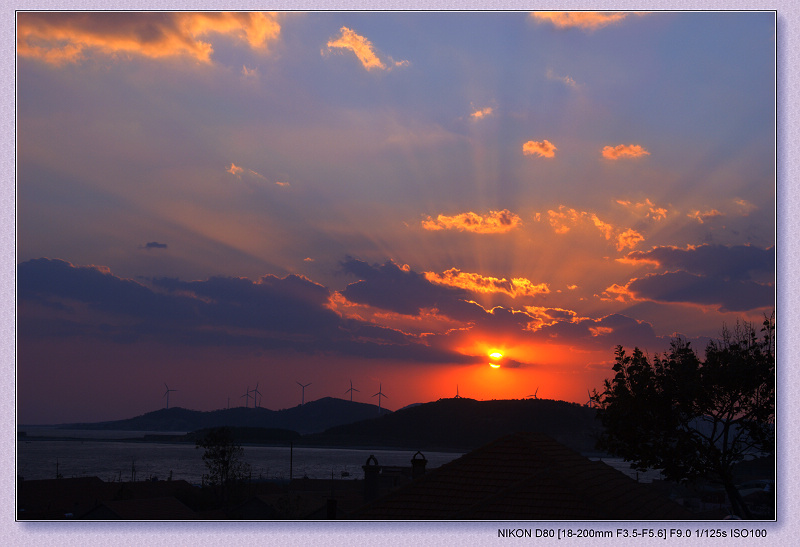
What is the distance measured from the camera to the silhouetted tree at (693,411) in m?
17.0

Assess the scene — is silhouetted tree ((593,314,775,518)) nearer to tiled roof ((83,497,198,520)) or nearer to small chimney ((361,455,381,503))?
small chimney ((361,455,381,503))

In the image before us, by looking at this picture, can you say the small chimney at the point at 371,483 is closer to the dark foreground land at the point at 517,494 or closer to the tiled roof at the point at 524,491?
the dark foreground land at the point at 517,494

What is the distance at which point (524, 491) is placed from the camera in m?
13.8

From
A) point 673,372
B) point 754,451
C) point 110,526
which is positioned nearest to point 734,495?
point 754,451

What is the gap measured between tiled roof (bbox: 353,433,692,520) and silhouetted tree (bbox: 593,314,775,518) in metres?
1.30

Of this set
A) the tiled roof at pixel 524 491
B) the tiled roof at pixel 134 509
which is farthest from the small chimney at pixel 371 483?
the tiled roof at pixel 134 509

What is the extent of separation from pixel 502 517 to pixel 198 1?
37.9ft

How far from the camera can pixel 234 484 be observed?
2837 inches

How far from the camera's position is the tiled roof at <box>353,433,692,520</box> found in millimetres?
13086

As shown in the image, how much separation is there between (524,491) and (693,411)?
6.89 m

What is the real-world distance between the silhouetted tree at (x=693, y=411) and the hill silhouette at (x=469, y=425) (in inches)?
78.2

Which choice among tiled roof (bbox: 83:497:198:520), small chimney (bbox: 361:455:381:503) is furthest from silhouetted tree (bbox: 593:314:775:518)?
tiled roof (bbox: 83:497:198:520)

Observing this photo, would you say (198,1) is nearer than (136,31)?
Yes

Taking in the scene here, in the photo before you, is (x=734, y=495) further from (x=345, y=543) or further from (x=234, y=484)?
(x=234, y=484)
